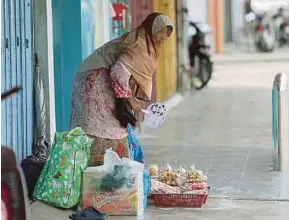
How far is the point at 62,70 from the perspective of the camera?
838cm

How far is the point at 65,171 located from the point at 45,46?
5.80 feet

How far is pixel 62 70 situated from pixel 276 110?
216 centimetres

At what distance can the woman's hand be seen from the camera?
7.01m

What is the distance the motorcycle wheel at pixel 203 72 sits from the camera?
1628 centimetres

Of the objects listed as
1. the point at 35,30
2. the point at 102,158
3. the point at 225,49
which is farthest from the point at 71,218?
the point at 225,49

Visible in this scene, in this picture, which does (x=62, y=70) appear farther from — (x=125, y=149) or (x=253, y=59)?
(x=253, y=59)

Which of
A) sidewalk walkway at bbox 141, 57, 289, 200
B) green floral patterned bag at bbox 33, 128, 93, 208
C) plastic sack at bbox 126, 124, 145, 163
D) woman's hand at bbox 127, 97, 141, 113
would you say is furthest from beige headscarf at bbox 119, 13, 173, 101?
sidewalk walkway at bbox 141, 57, 289, 200

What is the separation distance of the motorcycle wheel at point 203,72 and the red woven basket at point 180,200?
9593 millimetres

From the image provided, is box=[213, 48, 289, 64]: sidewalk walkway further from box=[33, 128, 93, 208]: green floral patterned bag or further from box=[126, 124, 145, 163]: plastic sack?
box=[33, 128, 93, 208]: green floral patterned bag

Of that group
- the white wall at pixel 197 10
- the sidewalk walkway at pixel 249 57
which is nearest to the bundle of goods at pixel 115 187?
the white wall at pixel 197 10

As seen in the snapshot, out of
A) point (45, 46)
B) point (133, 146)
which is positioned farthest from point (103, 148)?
point (45, 46)

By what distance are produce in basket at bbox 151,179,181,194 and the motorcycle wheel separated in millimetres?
9502

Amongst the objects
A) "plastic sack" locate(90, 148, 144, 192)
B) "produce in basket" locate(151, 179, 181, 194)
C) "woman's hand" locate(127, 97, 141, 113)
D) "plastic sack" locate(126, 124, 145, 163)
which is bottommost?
"produce in basket" locate(151, 179, 181, 194)

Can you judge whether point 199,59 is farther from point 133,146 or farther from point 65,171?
point 65,171
